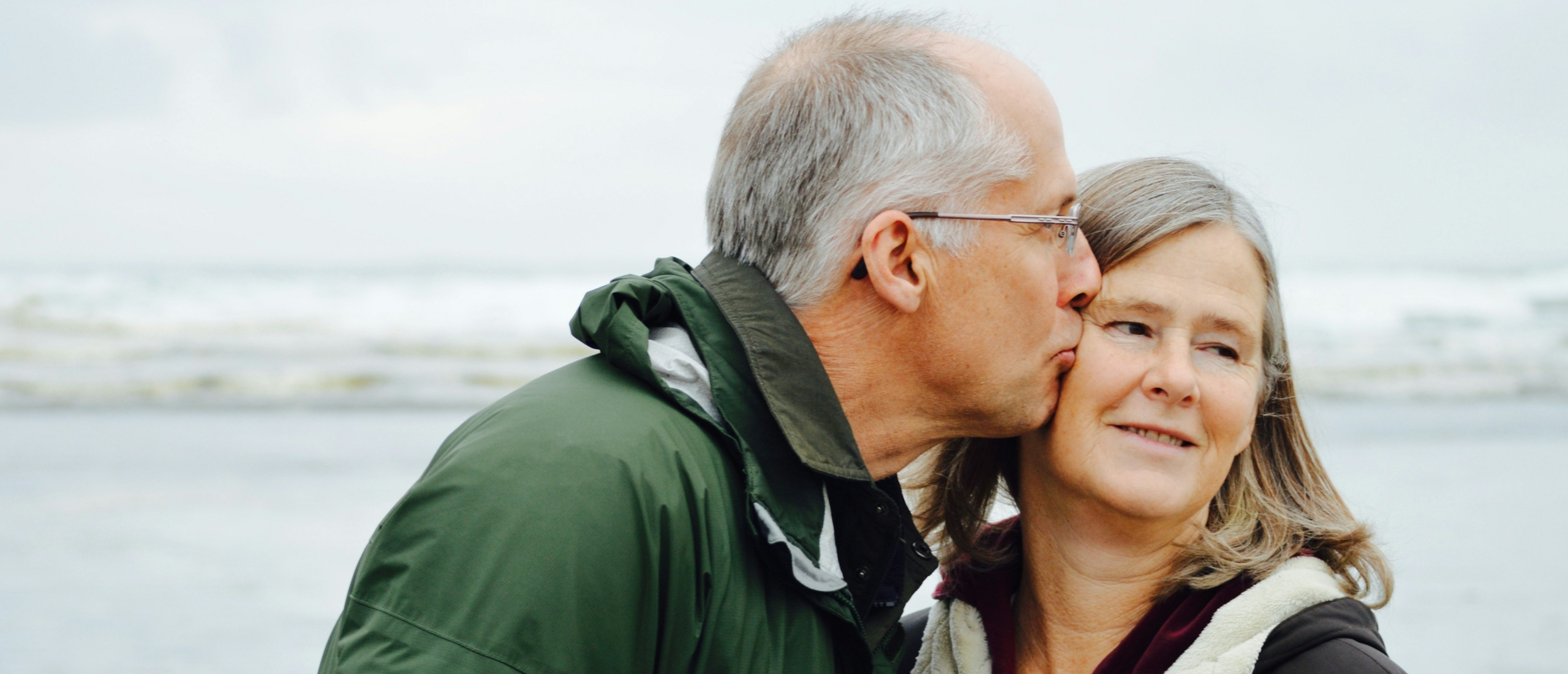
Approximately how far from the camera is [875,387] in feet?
7.41

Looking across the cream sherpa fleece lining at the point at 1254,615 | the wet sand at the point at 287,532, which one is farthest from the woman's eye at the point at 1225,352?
the wet sand at the point at 287,532

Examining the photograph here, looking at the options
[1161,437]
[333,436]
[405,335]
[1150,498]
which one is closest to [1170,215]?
[1161,437]

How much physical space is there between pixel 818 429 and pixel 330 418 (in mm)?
10850

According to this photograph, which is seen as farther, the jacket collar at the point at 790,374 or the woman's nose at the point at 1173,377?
the woman's nose at the point at 1173,377

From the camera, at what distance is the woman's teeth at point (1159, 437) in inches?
90.7

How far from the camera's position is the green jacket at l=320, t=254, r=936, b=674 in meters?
1.62

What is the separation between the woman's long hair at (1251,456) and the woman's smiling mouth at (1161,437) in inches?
7.4

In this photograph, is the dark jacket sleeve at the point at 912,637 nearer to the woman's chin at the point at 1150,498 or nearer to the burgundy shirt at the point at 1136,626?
the burgundy shirt at the point at 1136,626

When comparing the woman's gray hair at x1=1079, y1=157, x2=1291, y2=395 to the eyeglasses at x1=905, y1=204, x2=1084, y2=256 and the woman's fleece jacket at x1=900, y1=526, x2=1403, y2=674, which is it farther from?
the woman's fleece jacket at x1=900, y1=526, x2=1403, y2=674

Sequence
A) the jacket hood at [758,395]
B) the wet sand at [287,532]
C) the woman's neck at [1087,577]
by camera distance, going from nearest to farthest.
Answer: the jacket hood at [758,395]
the woman's neck at [1087,577]
the wet sand at [287,532]

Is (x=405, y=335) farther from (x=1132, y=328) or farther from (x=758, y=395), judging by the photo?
(x=758, y=395)

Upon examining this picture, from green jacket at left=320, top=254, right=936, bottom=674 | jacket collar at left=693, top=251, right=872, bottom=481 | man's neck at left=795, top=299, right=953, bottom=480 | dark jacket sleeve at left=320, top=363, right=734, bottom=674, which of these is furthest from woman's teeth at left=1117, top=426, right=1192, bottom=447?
dark jacket sleeve at left=320, top=363, right=734, bottom=674

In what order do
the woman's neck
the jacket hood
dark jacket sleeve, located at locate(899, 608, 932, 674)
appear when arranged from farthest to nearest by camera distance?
dark jacket sleeve, located at locate(899, 608, 932, 674) → the woman's neck → the jacket hood

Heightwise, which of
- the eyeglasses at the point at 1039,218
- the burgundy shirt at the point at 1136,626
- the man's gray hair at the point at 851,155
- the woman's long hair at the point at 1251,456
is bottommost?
the burgundy shirt at the point at 1136,626
